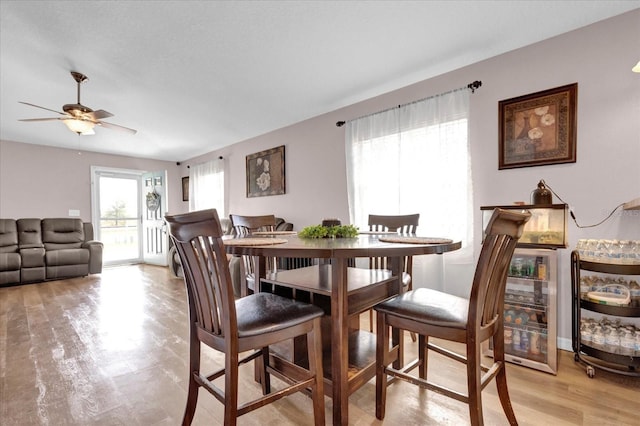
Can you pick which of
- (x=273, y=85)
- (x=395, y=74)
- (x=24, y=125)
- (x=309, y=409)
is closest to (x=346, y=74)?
(x=395, y=74)

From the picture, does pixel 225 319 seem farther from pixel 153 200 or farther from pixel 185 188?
pixel 185 188

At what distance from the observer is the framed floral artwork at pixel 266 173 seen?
4.54 m

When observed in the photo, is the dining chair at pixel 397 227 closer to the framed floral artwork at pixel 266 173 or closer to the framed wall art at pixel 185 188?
the framed floral artwork at pixel 266 173

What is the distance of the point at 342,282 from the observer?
1.31 metres

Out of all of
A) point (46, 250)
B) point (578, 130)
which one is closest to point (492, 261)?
point (578, 130)

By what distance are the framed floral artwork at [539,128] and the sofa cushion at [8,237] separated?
683 centimetres

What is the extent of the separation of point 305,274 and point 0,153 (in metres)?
6.43

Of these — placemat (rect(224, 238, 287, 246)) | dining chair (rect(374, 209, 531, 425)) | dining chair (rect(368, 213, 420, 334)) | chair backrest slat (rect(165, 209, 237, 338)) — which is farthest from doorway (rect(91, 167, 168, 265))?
dining chair (rect(374, 209, 531, 425))

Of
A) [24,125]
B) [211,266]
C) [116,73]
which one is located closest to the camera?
[211,266]

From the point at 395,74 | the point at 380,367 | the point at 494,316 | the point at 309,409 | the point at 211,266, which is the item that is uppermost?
the point at 395,74

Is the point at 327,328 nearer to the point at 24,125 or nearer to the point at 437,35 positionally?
the point at 437,35

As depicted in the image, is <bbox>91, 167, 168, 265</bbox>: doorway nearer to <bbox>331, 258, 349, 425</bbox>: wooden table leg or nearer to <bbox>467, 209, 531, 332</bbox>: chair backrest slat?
<bbox>331, 258, 349, 425</bbox>: wooden table leg

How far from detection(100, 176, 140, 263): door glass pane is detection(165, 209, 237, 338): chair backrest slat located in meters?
6.54

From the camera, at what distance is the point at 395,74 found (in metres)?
2.86
